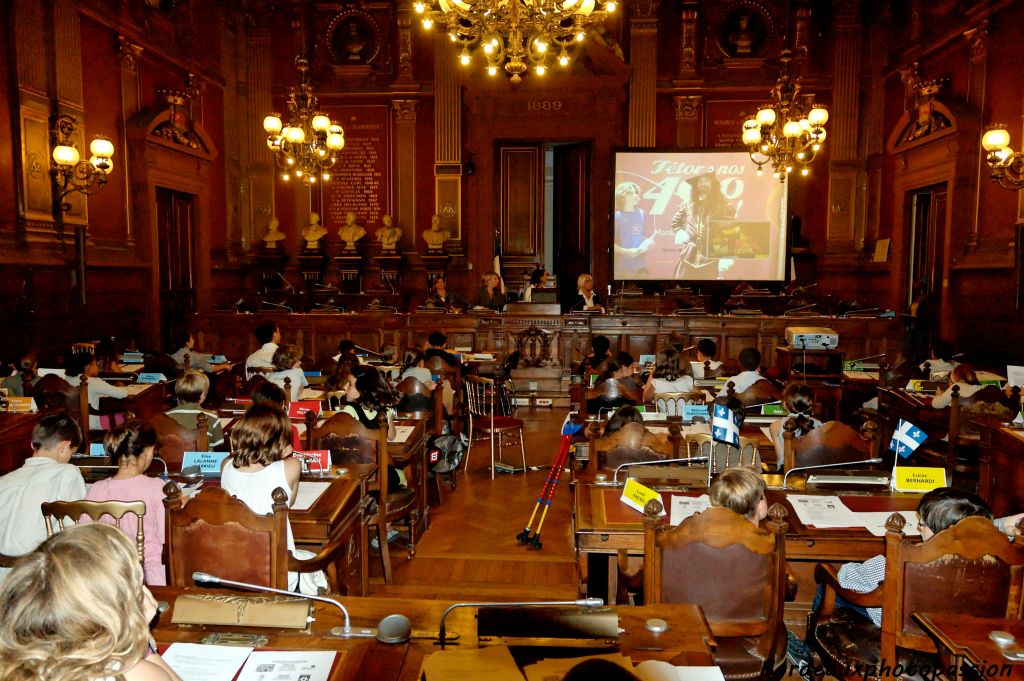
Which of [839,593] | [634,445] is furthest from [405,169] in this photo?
[839,593]

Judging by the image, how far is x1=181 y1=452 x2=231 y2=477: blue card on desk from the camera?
10.9ft

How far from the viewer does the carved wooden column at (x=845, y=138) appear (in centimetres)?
1157

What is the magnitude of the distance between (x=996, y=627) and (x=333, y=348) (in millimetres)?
8907

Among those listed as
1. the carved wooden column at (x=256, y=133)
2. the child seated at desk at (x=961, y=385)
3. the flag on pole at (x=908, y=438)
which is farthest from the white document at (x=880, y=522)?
the carved wooden column at (x=256, y=133)

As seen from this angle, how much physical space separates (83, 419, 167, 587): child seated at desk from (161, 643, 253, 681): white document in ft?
3.91

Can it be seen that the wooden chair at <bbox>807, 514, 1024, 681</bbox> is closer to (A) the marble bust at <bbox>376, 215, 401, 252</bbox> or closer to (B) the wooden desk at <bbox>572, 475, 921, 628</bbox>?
(B) the wooden desk at <bbox>572, 475, 921, 628</bbox>

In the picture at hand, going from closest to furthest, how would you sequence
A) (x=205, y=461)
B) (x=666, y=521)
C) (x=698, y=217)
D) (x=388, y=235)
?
(x=666, y=521) → (x=205, y=461) → (x=698, y=217) → (x=388, y=235)

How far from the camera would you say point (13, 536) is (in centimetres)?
279

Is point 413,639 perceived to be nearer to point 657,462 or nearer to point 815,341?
point 657,462

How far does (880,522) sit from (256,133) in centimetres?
1177

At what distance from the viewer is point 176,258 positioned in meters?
10.5

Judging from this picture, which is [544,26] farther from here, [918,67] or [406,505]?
[918,67]

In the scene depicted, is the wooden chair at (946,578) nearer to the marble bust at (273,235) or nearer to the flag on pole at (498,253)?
the flag on pole at (498,253)

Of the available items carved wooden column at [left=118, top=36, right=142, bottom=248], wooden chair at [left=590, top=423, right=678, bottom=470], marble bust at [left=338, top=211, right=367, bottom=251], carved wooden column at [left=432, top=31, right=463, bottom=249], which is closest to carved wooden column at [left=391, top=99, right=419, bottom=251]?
carved wooden column at [left=432, top=31, right=463, bottom=249]
